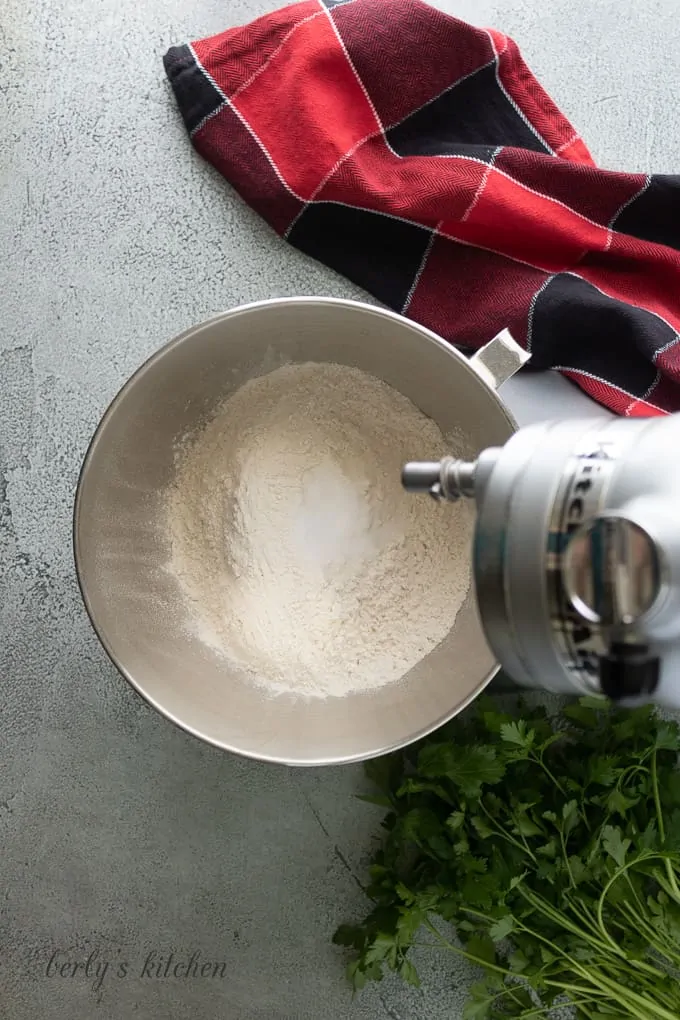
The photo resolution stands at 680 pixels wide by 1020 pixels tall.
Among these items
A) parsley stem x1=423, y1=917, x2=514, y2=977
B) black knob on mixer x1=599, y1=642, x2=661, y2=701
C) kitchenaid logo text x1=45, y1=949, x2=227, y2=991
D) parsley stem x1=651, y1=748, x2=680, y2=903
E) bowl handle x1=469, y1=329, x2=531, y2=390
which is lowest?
kitchenaid logo text x1=45, y1=949, x2=227, y2=991

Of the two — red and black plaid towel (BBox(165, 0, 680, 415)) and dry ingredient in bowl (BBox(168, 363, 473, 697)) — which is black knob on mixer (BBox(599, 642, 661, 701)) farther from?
red and black plaid towel (BBox(165, 0, 680, 415))

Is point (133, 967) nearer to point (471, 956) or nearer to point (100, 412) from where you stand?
point (471, 956)

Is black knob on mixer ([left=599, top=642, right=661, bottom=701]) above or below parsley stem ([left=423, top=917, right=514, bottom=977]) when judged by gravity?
above

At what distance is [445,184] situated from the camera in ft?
3.00

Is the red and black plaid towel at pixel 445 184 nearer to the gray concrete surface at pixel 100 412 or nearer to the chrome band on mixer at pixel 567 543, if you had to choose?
the gray concrete surface at pixel 100 412

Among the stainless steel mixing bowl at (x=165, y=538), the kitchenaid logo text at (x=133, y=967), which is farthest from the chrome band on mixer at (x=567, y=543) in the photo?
the kitchenaid logo text at (x=133, y=967)

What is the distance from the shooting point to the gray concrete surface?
966 millimetres

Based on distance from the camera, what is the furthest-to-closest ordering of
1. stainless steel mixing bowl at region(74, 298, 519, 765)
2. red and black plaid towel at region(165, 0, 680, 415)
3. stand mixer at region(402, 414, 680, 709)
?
red and black plaid towel at region(165, 0, 680, 415)
stainless steel mixing bowl at region(74, 298, 519, 765)
stand mixer at region(402, 414, 680, 709)

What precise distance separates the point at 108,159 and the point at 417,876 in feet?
2.92

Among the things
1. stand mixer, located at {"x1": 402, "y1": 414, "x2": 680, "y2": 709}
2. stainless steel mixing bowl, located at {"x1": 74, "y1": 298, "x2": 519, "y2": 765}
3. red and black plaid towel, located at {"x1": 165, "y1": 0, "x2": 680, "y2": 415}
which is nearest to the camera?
stand mixer, located at {"x1": 402, "y1": 414, "x2": 680, "y2": 709}

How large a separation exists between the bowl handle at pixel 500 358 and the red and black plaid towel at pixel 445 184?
2.4 inches

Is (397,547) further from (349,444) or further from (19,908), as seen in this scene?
(19,908)

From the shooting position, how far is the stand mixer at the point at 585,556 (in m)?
0.43

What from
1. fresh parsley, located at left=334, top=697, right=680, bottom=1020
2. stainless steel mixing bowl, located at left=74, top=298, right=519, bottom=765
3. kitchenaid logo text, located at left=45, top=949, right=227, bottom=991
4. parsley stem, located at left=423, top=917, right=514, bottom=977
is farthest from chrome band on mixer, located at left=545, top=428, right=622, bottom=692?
kitchenaid logo text, located at left=45, top=949, right=227, bottom=991
